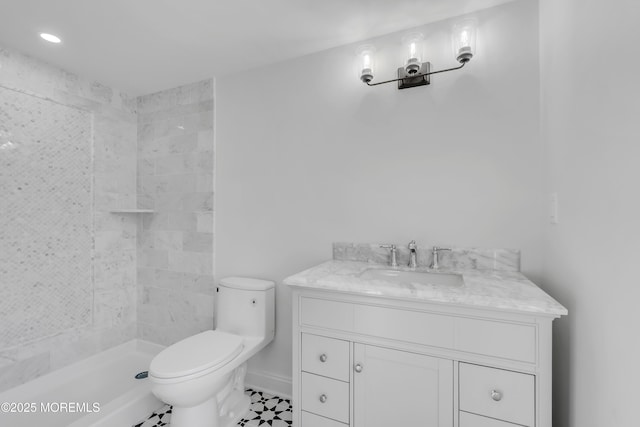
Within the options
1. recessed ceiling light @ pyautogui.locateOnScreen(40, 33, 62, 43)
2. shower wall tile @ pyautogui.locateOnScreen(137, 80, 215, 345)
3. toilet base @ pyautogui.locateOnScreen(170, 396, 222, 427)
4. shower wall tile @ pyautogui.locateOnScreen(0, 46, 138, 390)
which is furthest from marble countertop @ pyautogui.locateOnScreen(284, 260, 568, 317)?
recessed ceiling light @ pyautogui.locateOnScreen(40, 33, 62, 43)

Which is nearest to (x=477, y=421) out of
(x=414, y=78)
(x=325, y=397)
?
(x=325, y=397)

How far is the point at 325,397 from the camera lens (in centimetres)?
138

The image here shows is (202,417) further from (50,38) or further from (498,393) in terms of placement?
(50,38)

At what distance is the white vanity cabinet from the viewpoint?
3.47 feet

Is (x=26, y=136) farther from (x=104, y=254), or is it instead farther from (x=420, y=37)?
(x=420, y=37)

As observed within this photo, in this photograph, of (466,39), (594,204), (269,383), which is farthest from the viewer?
(269,383)

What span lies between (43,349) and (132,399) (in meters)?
0.83

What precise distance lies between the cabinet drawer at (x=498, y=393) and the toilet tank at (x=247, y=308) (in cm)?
124

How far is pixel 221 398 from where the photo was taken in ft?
6.07

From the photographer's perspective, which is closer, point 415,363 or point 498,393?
point 498,393

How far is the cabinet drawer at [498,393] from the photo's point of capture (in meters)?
1.05

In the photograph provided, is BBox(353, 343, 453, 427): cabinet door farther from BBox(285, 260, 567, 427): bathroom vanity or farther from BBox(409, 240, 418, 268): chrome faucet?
BBox(409, 240, 418, 268): chrome faucet

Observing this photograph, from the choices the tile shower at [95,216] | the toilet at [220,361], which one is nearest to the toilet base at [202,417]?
the toilet at [220,361]

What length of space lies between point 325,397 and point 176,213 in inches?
73.5
